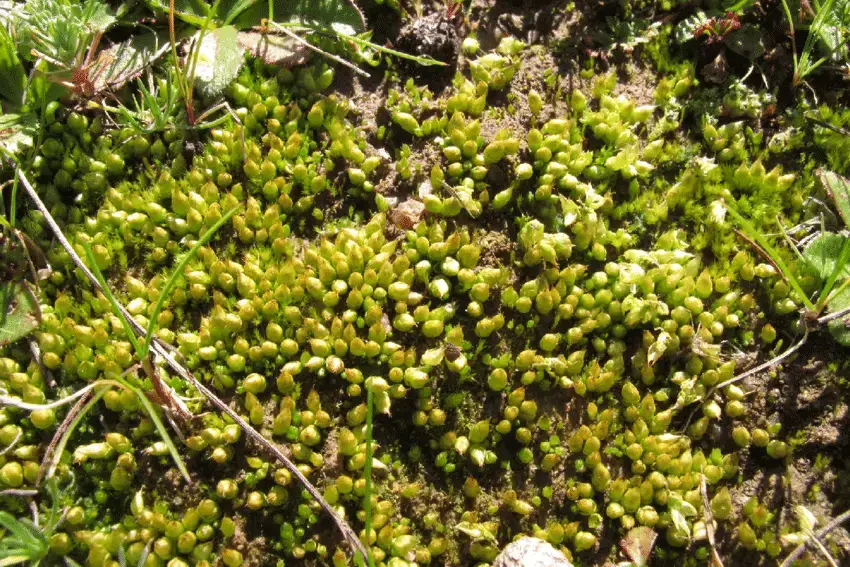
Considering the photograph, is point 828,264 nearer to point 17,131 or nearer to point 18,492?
point 18,492

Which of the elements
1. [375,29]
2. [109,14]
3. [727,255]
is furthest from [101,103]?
[727,255]

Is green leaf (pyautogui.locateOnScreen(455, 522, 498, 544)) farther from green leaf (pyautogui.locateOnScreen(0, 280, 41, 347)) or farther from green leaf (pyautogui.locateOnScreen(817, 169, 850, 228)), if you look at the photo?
green leaf (pyautogui.locateOnScreen(817, 169, 850, 228))

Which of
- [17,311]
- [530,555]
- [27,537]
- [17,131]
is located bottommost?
[530,555]

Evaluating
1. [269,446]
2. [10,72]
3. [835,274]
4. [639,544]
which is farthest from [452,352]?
[10,72]

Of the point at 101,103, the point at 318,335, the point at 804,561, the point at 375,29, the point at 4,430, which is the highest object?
the point at 375,29

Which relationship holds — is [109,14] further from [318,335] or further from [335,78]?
[318,335]

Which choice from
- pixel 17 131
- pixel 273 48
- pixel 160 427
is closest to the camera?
pixel 160 427

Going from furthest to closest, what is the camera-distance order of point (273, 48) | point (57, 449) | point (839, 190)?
point (273, 48)
point (839, 190)
point (57, 449)

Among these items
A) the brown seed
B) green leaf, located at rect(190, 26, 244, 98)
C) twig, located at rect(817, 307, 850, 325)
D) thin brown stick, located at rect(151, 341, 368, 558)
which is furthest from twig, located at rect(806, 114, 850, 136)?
thin brown stick, located at rect(151, 341, 368, 558)
